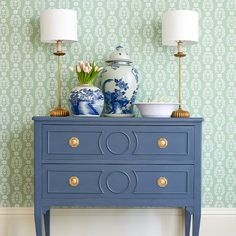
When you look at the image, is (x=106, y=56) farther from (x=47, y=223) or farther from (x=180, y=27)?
(x=47, y=223)

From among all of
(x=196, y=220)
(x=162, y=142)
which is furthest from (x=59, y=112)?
(x=196, y=220)

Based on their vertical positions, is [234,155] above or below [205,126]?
below

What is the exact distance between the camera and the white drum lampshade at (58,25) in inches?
111

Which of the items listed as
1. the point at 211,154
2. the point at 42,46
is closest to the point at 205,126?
the point at 211,154

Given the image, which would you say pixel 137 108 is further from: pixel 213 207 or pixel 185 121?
pixel 213 207

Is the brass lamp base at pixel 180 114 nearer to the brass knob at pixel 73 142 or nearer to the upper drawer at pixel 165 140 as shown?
the upper drawer at pixel 165 140

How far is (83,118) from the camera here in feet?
8.80

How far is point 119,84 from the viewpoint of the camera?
9.45ft

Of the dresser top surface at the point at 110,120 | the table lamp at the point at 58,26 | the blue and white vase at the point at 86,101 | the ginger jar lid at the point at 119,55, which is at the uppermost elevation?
the table lamp at the point at 58,26

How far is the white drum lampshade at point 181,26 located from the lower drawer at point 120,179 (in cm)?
83

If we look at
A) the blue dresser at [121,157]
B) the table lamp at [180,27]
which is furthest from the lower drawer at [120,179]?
the table lamp at [180,27]

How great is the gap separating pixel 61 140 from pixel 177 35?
100 cm

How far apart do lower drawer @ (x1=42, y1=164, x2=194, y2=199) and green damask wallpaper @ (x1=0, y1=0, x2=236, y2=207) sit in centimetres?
51

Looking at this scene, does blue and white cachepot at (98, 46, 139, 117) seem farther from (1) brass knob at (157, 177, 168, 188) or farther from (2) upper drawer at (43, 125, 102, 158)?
(1) brass knob at (157, 177, 168, 188)
